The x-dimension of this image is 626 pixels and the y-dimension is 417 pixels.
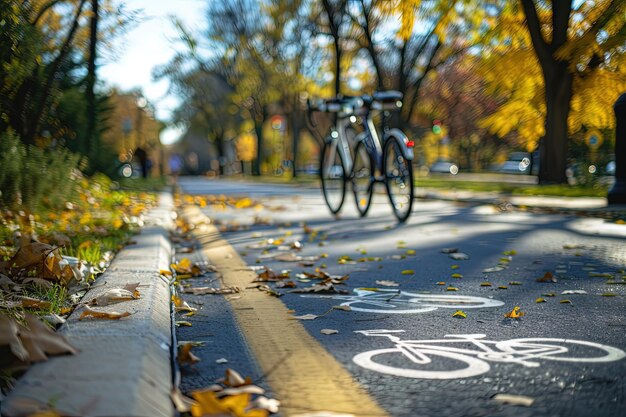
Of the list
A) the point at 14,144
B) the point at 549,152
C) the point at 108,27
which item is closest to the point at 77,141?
the point at 108,27

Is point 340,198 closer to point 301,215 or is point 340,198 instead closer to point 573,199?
point 301,215

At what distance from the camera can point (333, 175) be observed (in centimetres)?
1144

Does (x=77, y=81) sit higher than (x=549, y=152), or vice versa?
(x=77, y=81)

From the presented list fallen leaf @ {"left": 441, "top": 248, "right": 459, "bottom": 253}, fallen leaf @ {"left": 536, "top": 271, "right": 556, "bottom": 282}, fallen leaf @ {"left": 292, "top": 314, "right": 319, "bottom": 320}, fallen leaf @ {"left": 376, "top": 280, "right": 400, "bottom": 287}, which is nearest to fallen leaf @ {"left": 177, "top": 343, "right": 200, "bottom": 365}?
fallen leaf @ {"left": 292, "top": 314, "right": 319, "bottom": 320}

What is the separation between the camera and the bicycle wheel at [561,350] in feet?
10.9

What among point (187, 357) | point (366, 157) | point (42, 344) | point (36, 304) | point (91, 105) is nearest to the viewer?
point (42, 344)

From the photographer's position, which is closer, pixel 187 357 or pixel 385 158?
pixel 187 357

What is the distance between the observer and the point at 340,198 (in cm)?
1152

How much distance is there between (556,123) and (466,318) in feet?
48.9

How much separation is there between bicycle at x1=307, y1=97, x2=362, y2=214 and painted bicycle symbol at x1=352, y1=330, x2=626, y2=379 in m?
7.18

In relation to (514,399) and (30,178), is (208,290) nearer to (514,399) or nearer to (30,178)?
(514,399)

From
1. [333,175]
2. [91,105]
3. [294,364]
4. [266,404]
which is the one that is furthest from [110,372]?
[91,105]

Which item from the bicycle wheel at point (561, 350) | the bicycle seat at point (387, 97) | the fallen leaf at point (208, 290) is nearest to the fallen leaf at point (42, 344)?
the bicycle wheel at point (561, 350)

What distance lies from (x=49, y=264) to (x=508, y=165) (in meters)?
63.1
